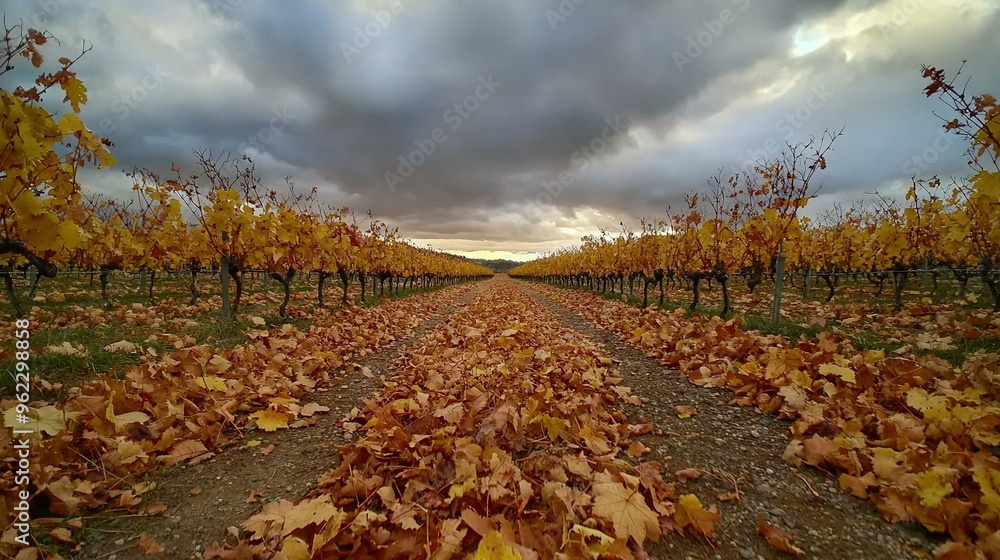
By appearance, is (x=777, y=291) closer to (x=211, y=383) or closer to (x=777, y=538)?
(x=777, y=538)

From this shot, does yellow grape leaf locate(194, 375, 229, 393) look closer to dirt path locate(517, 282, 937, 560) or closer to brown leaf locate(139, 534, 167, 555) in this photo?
brown leaf locate(139, 534, 167, 555)

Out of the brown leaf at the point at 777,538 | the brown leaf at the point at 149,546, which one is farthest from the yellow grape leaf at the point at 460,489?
the brown leaf at the point at 777,538

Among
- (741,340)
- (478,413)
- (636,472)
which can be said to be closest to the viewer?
(636,472)

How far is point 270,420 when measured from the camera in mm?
3242

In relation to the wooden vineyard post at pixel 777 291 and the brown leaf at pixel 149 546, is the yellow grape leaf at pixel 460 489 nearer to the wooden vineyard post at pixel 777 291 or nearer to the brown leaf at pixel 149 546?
the brown leaf at pixel 149 546

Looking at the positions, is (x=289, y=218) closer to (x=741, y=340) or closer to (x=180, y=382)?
(x=180, y=382)

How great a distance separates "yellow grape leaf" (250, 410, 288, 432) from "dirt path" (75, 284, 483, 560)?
0.06 metres

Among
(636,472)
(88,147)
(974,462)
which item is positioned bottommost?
(636,472)

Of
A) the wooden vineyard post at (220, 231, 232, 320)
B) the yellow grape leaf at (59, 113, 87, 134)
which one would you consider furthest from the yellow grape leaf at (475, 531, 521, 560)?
the wooden vineyard post at (220, 231, 232, 320)

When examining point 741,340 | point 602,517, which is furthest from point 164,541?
point 741,340

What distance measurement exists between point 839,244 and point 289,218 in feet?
62.9

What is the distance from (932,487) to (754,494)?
2.62 ft

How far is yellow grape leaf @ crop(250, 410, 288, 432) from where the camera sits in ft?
10.4

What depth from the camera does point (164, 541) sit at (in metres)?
1.91
